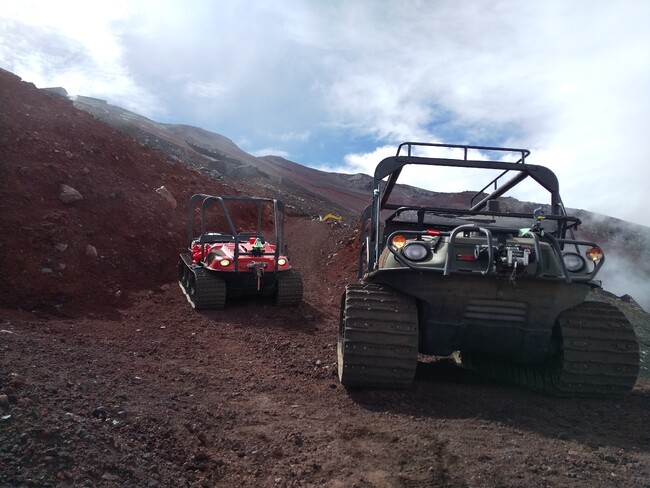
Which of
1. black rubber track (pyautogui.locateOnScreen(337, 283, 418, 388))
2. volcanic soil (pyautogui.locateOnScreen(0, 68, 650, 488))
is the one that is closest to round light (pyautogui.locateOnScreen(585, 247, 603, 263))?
volcanic soil (pyautogui.locateOnScreen(0, 68, 650, 488))

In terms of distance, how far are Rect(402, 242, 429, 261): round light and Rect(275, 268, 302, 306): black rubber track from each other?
5.33 metres

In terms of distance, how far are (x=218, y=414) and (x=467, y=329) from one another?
231 cm

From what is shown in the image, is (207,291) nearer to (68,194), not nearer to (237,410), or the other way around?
(237,410)

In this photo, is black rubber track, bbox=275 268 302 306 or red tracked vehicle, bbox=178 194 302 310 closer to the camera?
red tracked vehicle, bbox=178 194 302 310

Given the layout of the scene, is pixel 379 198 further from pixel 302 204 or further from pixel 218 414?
pixel 302 204

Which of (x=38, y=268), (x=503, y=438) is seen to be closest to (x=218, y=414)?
(x=503, y=438)

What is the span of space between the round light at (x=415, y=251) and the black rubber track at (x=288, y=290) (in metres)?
5.33

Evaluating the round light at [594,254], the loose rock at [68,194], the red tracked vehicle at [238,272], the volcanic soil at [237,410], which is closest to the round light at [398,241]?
the volcanic soil at [237,410]

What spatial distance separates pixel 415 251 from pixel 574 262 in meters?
1.42

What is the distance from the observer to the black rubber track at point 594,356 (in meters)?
4.91

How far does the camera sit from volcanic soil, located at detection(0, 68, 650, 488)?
3367 mm

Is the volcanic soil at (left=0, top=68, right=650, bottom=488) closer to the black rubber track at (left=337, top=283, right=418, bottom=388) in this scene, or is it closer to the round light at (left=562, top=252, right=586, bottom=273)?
the black rubber track at (left=337, top=283, right=418, bottom=388)

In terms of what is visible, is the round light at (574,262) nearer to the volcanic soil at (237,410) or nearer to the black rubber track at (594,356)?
the black rubber track at (594,356)

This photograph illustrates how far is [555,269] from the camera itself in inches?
189
